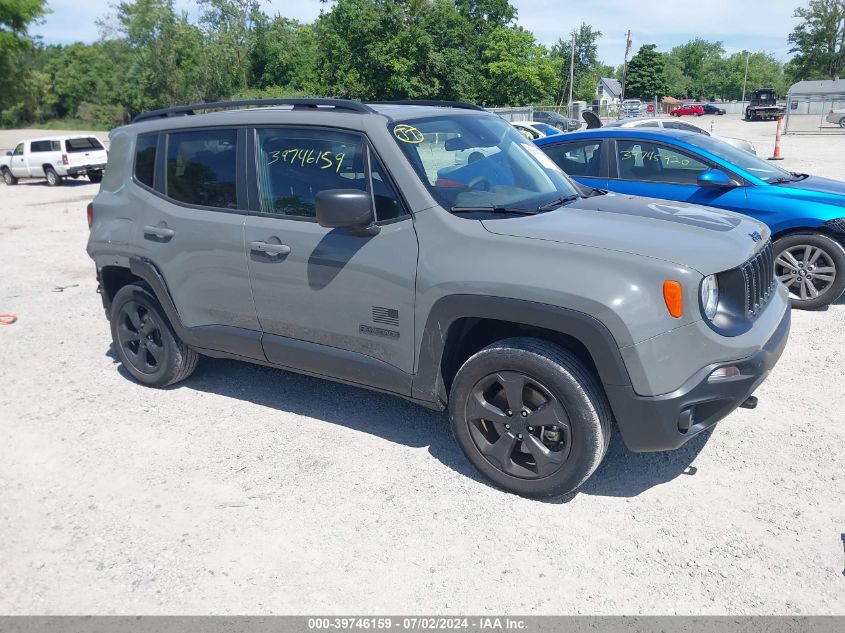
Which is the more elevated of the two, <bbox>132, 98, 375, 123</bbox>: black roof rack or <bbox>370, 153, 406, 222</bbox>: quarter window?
<bbox>132, 98, 375, 123</bbox>: black roof rack

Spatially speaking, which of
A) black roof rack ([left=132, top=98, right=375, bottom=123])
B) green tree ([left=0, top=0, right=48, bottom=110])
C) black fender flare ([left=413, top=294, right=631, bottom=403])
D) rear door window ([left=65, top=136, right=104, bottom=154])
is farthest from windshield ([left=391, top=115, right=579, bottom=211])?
green tree ([left=0, top=0, right=48, bottom=110])

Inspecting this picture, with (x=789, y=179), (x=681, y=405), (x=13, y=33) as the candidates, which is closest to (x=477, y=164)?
(x=681, y=405)

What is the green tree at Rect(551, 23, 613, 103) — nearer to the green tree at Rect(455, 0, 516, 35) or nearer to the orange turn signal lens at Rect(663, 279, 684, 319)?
the green tree at Rect(455, 0, 516, 35)

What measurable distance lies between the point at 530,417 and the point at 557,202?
1318 mm

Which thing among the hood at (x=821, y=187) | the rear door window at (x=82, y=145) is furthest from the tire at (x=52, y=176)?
the hood at (x=821, y=187)

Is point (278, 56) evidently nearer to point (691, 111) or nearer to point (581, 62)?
point (691, 111)

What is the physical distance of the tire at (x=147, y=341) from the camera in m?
5.05

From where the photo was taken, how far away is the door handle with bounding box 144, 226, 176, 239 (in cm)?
470

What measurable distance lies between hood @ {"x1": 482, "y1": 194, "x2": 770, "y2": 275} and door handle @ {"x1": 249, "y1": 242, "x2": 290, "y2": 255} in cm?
122

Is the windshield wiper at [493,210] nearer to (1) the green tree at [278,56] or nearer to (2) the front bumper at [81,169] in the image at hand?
(2) the front bumper at [81,169]

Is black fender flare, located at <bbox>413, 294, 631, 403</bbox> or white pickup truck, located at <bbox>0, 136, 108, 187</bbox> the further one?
white pickup truck, located at <bbox>0, 136, 108, 187</bbox>

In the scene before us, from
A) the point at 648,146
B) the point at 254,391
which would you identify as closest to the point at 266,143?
the point at 254,391
